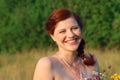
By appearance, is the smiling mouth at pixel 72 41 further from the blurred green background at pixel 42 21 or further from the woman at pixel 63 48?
the blurred green background at pixel 42 21

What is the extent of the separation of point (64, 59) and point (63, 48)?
9 centimetres

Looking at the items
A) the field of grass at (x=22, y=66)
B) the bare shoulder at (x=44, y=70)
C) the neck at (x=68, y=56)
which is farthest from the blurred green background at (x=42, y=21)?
the bare shoulder at (x=44, y=70)

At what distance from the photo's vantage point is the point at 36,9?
38.1 feet

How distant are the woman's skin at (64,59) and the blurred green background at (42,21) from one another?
26.8 ft

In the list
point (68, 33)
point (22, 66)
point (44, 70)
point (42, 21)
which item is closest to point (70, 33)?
point (68, 33)

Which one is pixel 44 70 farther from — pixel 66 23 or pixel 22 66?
pixel 22 66

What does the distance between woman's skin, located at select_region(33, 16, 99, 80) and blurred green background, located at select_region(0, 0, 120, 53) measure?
26.8 feet

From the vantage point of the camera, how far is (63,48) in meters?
3.32

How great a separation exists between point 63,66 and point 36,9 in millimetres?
8308

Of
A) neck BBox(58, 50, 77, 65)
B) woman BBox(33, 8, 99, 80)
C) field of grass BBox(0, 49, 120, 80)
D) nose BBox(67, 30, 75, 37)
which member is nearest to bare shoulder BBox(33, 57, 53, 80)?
woman BBox(33, 8, 99, 80)

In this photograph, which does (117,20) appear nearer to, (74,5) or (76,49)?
(74,5)

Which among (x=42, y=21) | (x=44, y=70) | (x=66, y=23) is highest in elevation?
(x=66, y=23)

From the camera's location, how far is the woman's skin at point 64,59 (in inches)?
128

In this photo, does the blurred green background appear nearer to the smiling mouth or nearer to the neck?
the neck
